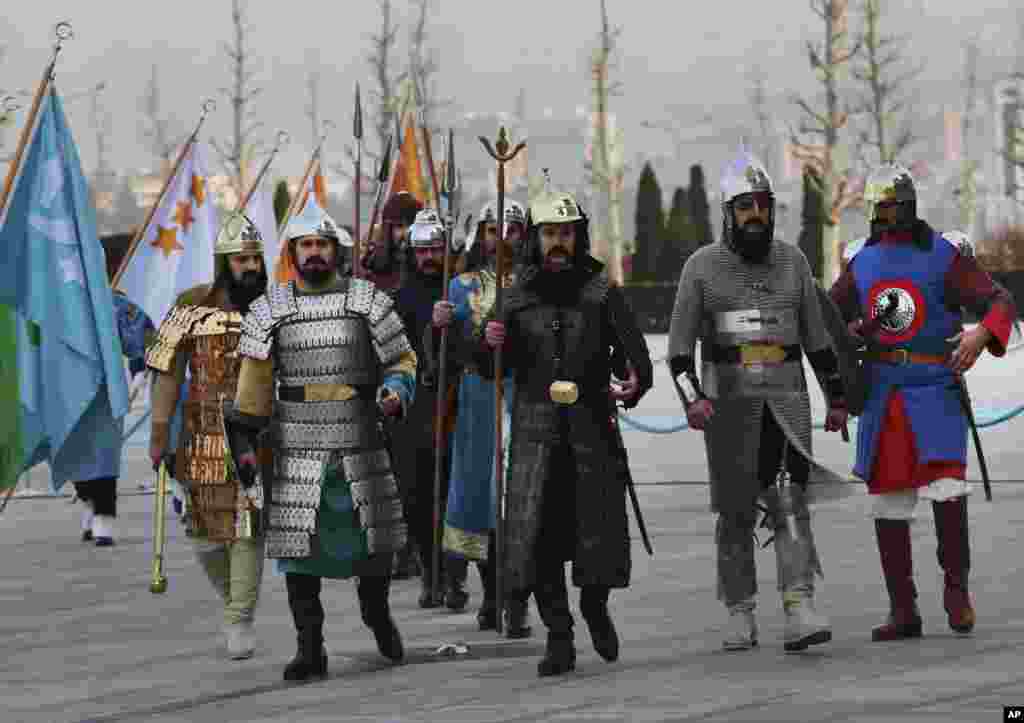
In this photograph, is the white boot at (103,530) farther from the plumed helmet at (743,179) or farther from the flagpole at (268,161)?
the plumed helmet at (743,179)

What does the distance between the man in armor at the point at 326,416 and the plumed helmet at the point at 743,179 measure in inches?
53.2

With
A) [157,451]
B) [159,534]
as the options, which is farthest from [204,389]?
[159,534]

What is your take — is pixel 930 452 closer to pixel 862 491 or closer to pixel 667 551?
pixel 667 551

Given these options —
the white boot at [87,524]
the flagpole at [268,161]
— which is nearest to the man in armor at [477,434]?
the white boot at [87,524]

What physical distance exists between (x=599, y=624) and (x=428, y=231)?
10.2 feet

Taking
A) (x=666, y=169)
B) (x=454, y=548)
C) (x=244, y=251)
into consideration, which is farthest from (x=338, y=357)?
(x=666, y=169)

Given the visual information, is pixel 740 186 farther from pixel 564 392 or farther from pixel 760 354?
pixel 564 392

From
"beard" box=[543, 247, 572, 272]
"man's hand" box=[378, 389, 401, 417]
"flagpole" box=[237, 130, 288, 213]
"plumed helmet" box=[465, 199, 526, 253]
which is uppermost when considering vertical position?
"flagpole" box=[237, 130, 288, 213]

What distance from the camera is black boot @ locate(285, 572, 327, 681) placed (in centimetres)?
949

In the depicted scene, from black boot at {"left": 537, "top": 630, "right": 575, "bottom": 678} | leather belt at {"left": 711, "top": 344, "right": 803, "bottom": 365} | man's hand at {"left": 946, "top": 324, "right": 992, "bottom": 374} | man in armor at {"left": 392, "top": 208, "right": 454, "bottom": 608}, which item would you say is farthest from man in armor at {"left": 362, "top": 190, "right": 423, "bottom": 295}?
black boot at {"left": 537, "top": 630, "right": 575, "bottom": 678}

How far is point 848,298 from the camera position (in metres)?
10.5

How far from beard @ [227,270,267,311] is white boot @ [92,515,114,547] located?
4.77 meters

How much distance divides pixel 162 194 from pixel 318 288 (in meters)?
7.83

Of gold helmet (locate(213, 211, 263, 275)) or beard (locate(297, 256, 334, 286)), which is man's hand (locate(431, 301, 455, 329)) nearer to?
gold helmet (locate(213, 211, 263, 275))
